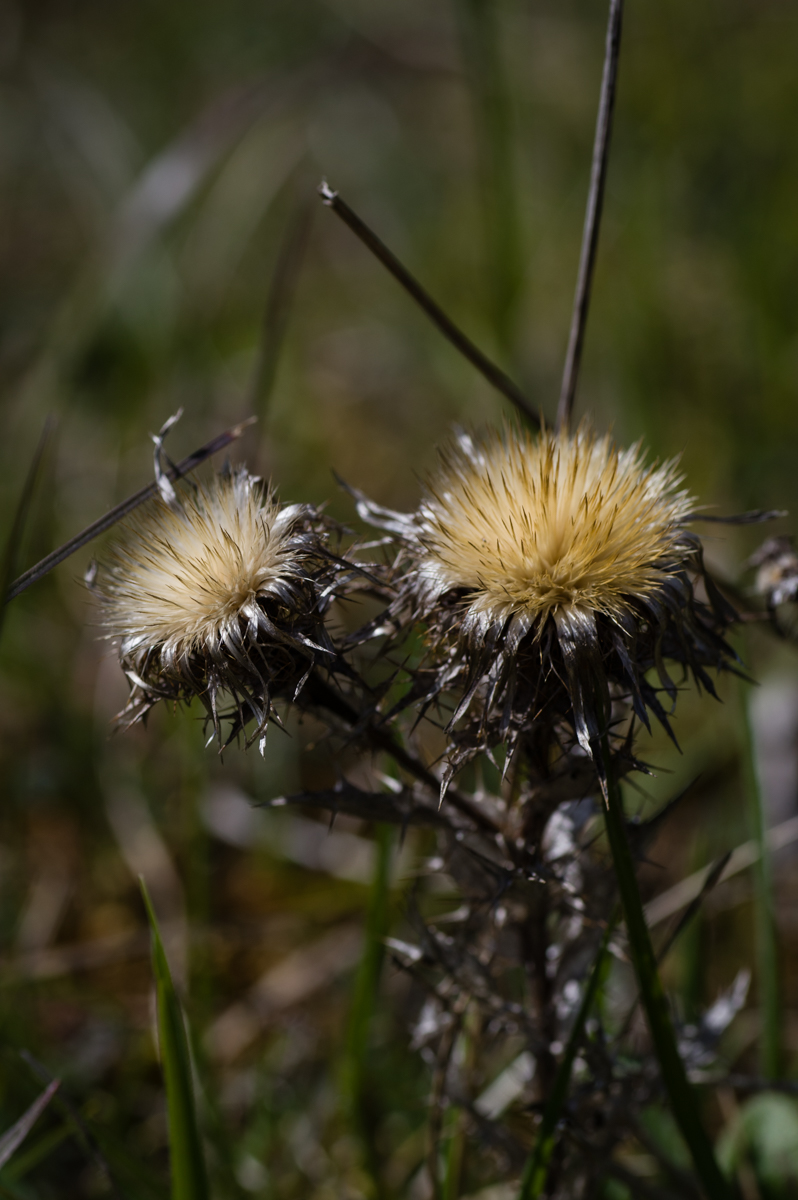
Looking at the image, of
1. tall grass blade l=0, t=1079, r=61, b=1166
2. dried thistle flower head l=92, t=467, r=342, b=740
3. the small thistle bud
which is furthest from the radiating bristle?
the small thistle bud

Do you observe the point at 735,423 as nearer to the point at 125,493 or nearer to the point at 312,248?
the point at 125,493

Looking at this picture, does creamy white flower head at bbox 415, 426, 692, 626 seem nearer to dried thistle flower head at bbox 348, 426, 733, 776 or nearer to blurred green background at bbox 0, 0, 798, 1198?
dried thistle flower head at bbox 348, 426, 733, 776

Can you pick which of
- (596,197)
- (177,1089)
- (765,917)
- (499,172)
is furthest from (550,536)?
(499,172)

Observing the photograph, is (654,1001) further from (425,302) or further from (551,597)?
(425,302)

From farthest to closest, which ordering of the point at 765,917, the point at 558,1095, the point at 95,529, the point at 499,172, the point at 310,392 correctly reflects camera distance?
the point at 310,392 < the point at 499,172 < the point at 765,917 < the point at 95,529 < the point at 558,1095

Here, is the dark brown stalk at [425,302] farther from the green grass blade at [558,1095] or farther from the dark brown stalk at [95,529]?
the green grass blade at [558,1095]

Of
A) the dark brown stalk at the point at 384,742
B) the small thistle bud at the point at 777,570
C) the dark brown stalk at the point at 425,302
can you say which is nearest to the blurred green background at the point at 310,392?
the dark brown stalk at the point at 425,302

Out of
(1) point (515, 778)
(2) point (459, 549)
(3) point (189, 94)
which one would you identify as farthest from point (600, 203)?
(3) point (189, 94)
